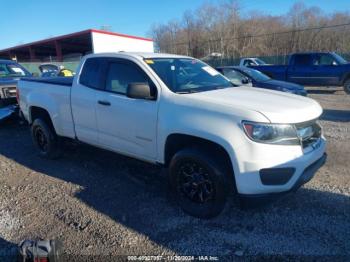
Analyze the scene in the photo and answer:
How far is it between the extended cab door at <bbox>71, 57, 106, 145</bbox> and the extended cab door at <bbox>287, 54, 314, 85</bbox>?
43.0 feet

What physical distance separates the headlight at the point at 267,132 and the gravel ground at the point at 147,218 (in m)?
0.99

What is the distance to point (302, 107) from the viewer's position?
3.32m

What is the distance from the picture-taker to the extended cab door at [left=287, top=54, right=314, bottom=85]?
50.1 feet

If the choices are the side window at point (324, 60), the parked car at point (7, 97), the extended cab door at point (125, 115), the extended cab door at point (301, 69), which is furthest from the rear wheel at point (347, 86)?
the parked car at point (7, 97)

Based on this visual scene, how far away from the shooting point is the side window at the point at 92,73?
14.8 feet

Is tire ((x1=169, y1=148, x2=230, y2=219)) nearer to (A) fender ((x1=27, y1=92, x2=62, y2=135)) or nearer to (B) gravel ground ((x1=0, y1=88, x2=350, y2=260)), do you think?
(B) gravel ground ((x1=0, y1=88, x2=350, y2=260))

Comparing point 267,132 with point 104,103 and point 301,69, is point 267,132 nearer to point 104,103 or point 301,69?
point 104,103

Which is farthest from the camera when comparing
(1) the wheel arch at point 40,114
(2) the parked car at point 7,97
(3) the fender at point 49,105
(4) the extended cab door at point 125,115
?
(2) the parked car at point 7,97

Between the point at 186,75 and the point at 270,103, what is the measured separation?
132 centimetres

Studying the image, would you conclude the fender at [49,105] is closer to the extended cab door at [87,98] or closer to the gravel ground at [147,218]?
the extended cab door at [87,98]

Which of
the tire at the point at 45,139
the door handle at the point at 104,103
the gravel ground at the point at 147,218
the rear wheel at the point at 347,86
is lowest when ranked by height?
the rear wheel at the point at 347,86

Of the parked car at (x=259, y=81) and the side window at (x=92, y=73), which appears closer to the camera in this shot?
the side window at (x=92, y=73)

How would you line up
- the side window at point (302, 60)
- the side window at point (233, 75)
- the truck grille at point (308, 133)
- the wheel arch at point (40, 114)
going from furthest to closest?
1. the side window at point (302, 60)
2. the side window at point (233, 75)
3. the wheel arch at point (40, 114)
4. the truck grille at point (308, 133)

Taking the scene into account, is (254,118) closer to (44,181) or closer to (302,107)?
(302,107)
